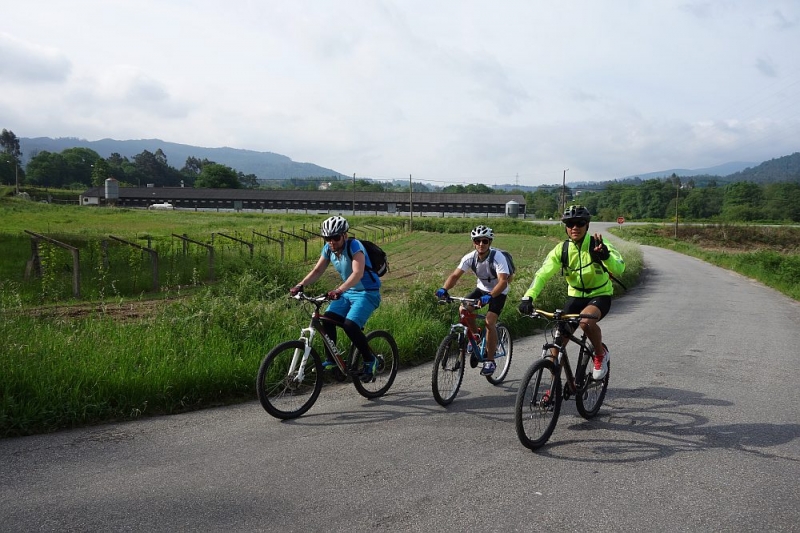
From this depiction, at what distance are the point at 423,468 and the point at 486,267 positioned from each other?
3.15 metres

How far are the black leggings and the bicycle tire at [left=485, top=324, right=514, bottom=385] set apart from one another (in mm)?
1883

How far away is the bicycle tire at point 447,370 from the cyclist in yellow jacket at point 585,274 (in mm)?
1207

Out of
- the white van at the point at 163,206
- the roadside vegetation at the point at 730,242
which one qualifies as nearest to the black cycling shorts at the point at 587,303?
the roadside vegetation at the point at 730,242

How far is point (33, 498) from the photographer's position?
402 centimetres

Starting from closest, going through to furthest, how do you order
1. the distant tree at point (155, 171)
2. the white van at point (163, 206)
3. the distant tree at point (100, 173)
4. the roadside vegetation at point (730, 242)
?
the roadside vegetation at point (730, 242), the white van at point (163, 206), the distant tree at point (100, 173), the distant tree at point (155, 171)

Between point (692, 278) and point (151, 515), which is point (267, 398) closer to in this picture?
point (151, 515)

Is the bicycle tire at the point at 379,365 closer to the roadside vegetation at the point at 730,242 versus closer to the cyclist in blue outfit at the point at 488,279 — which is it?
the cyclist in blue outfit at the point at 488,279

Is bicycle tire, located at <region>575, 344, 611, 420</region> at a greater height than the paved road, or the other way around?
bicycle tire, located at <region>575, 344, 611, 420</region>

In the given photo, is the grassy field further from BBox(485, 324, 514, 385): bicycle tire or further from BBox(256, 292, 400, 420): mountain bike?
BBox(485, 324, 514, 385): bicycle tire

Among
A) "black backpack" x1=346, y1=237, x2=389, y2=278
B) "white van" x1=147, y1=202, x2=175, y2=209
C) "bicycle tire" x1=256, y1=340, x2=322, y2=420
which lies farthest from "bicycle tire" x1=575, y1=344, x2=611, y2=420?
"white van" x1=147, y1=202, x2=175, y2=209

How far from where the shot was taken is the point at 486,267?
7293 mm

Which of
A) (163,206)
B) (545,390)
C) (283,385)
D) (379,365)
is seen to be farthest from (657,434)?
(163,206)

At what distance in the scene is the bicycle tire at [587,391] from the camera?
597cm

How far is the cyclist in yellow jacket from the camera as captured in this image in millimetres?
5648
